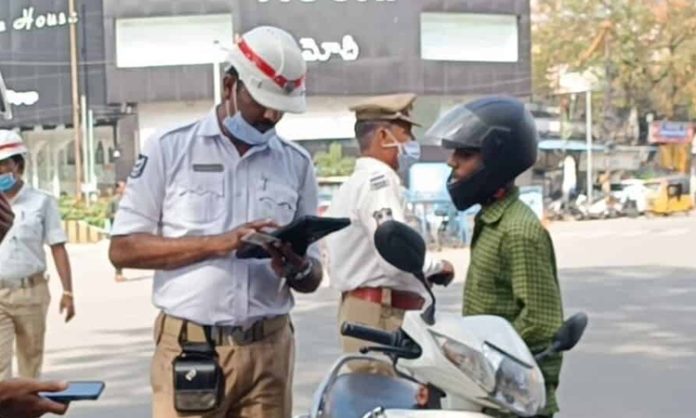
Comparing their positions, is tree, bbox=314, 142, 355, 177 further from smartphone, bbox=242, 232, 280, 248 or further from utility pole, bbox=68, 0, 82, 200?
smartphone, bbox=242, 232, 280, 248

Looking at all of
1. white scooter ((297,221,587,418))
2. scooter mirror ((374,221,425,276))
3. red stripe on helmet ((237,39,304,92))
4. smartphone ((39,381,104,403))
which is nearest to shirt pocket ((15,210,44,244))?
red stripe on helmet ((237,39,304,92))

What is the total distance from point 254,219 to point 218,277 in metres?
0.22

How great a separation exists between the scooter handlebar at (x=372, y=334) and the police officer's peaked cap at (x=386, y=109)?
308 cm

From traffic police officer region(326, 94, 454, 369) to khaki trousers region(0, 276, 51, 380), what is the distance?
6.87 feet

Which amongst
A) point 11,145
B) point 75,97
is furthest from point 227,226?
point 75,97

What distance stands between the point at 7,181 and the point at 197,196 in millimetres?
3176

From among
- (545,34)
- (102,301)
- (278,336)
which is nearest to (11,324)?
(278,336)

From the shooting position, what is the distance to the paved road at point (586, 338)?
919cm

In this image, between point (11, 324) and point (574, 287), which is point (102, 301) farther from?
point (11, 324)

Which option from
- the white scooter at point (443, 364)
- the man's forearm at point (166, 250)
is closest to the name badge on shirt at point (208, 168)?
the man's forearm at point (166, 250)

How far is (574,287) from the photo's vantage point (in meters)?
17.4

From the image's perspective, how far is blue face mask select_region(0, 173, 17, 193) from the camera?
720 cm

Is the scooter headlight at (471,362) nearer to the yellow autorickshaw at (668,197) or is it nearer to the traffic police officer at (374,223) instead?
the traffic police officer at (374,223)

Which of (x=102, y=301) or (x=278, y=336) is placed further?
(x=102, y=301)
